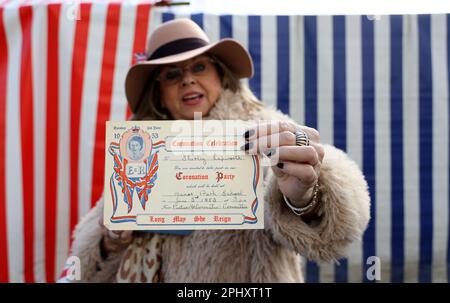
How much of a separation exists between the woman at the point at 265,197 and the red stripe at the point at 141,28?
5.8 inches

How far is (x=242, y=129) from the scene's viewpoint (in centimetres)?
85

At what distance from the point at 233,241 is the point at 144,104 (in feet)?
1.14

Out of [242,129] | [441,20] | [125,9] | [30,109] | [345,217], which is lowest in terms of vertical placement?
[345,217]

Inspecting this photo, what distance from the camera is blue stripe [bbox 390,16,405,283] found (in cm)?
115

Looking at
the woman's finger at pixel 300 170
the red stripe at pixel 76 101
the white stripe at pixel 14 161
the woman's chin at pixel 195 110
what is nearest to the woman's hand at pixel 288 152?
the woman's finger at pixel 300 170

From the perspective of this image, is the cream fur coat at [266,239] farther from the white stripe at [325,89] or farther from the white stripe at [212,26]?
the white stripe at [325,89]

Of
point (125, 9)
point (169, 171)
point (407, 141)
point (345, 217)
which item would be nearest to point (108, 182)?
point (169, 171)

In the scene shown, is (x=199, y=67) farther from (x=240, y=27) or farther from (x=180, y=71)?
(x=240, y=27)

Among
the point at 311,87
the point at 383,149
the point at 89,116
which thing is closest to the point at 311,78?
Answer: the point at 311,87

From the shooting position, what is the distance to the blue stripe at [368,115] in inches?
44.2
